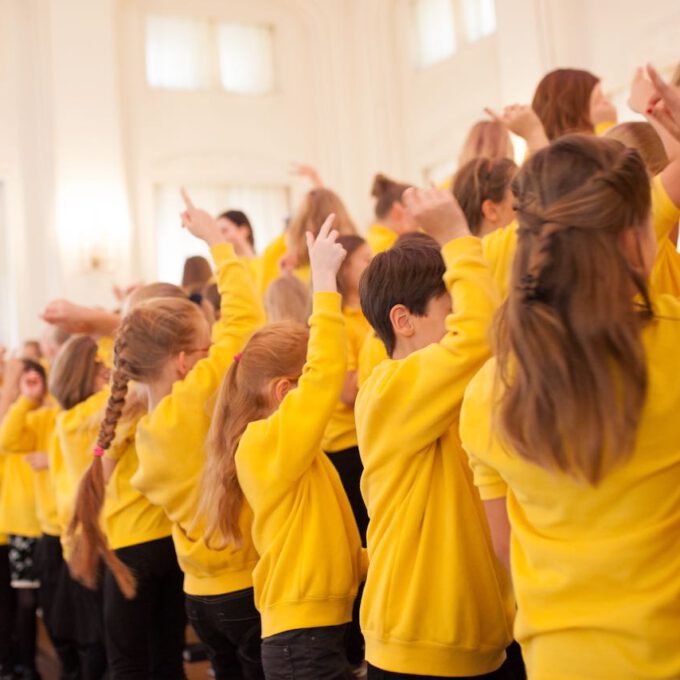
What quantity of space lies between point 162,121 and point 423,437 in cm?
834

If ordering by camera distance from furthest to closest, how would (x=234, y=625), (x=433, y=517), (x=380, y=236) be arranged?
(x=380, y=236) < (x=234, y=625) < (x=433, y=517)

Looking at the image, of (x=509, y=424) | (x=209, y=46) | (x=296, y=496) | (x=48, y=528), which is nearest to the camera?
(x=509, y=424)

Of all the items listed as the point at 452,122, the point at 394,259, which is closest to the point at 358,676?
the point at 394,259

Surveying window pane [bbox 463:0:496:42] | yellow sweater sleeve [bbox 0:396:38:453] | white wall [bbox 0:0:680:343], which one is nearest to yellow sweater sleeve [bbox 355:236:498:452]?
yellow sweater sleeve [bbox 0:396:38:453]

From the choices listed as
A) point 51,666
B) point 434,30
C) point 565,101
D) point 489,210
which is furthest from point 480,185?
point 434,30

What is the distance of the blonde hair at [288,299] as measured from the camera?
376 centimetres

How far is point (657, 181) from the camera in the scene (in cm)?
213

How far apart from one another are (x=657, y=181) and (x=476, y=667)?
106 cm

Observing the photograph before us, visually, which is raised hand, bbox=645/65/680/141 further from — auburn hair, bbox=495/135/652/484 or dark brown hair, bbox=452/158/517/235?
dark brown hair, bbox=452/158/517/235

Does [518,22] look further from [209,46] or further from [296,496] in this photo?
[296,496]

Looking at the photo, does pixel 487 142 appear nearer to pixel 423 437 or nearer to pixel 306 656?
pixel 423 437

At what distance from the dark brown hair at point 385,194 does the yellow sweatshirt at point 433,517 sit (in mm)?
2356

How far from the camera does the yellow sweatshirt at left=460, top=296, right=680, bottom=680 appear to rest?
1500 millimetres

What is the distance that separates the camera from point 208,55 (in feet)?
33.8
